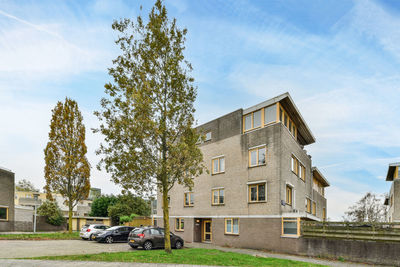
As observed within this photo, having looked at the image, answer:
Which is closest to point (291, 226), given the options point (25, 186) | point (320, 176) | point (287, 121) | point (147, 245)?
point (287, 121)

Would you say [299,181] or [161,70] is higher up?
[161,70]

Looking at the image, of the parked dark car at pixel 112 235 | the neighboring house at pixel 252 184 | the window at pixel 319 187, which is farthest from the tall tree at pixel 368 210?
the parked dark car at pixel 112 235

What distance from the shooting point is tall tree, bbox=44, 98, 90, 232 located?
32.0 metres

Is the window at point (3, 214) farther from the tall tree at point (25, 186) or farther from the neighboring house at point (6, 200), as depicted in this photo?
the tall tree at point (25, 186)

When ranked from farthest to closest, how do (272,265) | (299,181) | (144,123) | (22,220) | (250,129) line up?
(22,220) < (299,181) < (250,129) < (144,123) < (272,265)

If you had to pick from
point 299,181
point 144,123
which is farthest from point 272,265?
point 299,181

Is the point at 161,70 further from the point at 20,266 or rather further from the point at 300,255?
the point at 300,255

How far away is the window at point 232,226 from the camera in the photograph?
79.8 feet

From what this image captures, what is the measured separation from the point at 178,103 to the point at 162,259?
768 cm

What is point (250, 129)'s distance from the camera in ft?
82.3

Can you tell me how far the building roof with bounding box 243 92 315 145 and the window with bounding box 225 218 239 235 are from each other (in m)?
8.53

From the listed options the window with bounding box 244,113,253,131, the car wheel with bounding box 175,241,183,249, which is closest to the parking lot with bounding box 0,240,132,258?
the car wheel with bounding box 175,241,183,249

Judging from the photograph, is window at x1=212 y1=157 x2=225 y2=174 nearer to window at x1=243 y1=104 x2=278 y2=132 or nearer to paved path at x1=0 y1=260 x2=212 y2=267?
window at x1=243 y1=104 x2=278 y2=132

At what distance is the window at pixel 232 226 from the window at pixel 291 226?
439 centimetres
